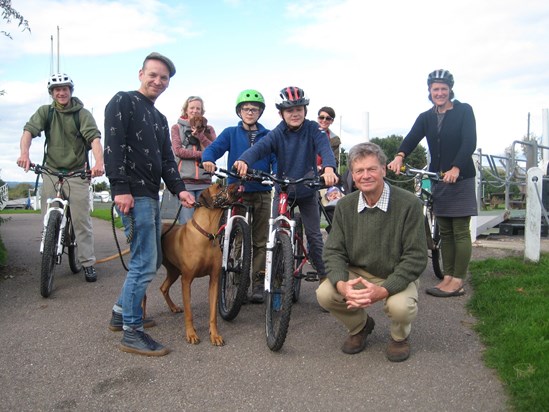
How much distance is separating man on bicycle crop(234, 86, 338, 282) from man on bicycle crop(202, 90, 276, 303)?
1.60 ft

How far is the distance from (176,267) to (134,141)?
4.15ft

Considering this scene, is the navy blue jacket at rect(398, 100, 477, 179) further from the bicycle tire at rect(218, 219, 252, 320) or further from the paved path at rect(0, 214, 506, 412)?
the bicycle tire at rect(218, 219, 252, 320)

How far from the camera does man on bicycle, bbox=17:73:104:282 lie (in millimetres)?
5969

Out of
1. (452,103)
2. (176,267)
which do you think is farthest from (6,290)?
(452,103)

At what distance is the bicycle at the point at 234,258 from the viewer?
14.9 ft

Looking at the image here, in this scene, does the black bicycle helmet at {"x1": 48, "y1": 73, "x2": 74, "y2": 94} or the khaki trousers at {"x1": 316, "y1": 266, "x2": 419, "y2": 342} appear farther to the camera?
the black bicycle helmet at {"x1": 48, "y1": 73, "x2": 74, "y2": 94}

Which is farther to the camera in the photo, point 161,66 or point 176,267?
point 176,267

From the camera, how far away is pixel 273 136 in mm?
4805

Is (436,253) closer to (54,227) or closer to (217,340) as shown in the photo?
(217,340)

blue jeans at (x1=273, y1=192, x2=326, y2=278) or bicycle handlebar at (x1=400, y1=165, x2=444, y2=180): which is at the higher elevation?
bicycle handlebar at (x1=400, y1=165, x2=444, y2=180)

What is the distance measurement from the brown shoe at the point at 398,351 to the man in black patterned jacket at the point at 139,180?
1733mm

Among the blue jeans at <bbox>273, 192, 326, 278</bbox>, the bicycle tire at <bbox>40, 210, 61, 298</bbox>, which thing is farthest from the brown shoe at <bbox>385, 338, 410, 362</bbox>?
the bicycle tire at <bbox>40, 210, 61, 298</bbox>

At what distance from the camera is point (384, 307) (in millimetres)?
3822

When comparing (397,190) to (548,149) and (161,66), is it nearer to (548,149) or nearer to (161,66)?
(161,66)
